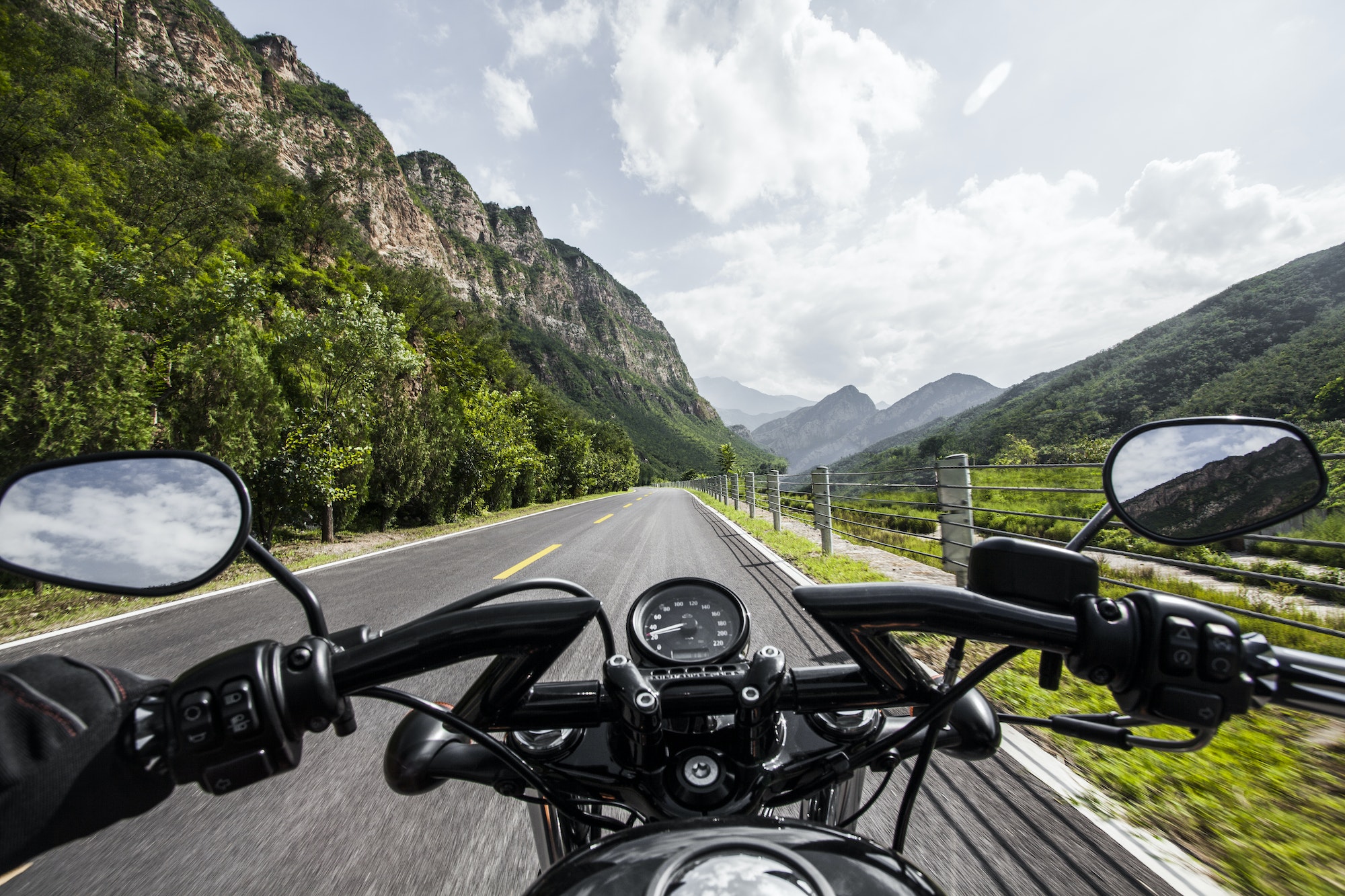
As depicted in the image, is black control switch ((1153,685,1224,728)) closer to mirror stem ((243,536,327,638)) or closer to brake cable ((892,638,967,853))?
brake cable ((892,638,967,853))

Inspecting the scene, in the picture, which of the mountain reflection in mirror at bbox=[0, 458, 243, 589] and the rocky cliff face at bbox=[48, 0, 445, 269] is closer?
the mountain reflection in mirror at bbox=[0, 458, 243, 589]

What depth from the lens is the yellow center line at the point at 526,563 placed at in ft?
20.6

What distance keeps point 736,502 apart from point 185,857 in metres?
18.0

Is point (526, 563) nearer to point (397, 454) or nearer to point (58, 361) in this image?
point (58, 361)

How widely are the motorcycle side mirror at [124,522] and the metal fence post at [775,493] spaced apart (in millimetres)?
9787

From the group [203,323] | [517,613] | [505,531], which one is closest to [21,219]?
[203,323]

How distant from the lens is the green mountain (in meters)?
35.8

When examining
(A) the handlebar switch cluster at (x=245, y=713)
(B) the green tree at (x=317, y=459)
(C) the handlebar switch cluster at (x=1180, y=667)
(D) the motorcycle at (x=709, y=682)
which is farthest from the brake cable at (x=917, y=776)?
(B) the green tree at (x=317, y=459)

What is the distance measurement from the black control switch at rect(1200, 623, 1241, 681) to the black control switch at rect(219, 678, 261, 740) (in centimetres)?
125

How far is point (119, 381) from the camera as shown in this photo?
668 centimetres

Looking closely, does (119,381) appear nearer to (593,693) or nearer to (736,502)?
(593,693)

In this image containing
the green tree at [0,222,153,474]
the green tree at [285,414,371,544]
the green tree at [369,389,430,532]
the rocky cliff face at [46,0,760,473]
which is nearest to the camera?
the green tree at [0,222,153,474]

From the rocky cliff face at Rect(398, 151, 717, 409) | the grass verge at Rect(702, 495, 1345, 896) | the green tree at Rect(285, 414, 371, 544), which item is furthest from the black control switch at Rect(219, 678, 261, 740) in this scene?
the rocky cliff face at Rect(398, 151, 717, 409)

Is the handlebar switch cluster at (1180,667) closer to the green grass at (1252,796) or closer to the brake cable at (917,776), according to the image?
the brake cable at (917,776)
